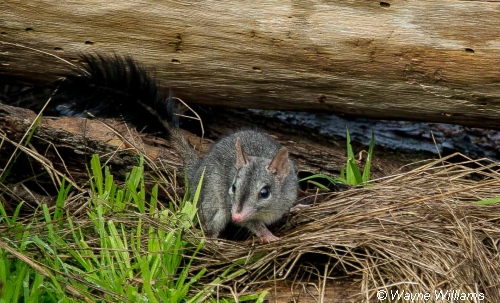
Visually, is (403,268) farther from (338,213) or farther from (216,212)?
(216,212)

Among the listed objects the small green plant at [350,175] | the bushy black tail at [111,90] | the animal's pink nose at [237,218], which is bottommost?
the small green plant at [350,175]

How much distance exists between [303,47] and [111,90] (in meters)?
1.29

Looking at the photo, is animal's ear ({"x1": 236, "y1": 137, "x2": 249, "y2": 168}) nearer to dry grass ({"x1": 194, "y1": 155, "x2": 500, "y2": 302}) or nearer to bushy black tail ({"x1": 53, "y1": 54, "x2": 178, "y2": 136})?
dry grass ({"x1": 194, "y1": 155, "x2": 500, "y2": 302})

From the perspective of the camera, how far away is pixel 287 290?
446cm

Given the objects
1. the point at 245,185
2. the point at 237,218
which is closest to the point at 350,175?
the point at 245,185

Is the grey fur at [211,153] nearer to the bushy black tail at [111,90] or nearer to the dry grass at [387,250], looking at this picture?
the bushy black tail at [111,90]

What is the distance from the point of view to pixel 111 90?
211 inches

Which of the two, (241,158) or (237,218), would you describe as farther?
(241,158)

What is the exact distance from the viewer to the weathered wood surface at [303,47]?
5.12 m

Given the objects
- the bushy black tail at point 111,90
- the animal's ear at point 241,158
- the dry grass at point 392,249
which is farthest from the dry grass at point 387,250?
the bushy black tail at point 111,90

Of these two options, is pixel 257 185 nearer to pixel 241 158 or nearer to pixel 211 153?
pixel 241 158

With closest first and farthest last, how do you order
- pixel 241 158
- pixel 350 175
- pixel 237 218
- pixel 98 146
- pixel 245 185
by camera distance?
pixel 237 218, pixel 245 185, pixel 241 158, pixel 98 146, pixel 350 175

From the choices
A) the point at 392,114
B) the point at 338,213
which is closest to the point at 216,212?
the point at 338,213

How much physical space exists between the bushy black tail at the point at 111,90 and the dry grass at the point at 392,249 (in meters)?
1.25
